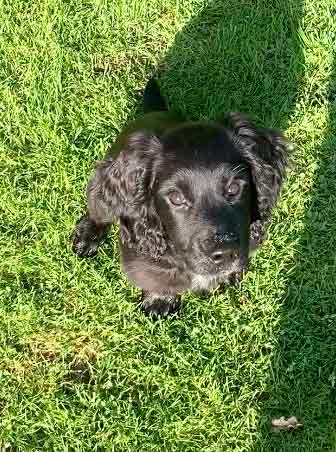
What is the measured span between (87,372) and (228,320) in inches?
36.9

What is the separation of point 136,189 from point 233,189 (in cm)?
51

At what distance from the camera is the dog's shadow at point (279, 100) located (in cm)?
434

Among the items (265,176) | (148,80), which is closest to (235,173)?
(265,176)

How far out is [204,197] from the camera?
11.2ft

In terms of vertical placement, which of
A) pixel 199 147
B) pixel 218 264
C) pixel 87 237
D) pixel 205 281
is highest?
pixel 199 147

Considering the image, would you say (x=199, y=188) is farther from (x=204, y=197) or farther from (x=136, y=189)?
(x=136, y=189)

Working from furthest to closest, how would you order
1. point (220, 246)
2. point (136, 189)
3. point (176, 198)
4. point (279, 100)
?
point (279, 100) → point (136, 189) → point (176, 198) → point (220, 246)

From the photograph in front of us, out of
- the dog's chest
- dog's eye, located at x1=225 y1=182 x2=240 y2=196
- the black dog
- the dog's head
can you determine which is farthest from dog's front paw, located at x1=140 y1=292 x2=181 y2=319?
dog's eye, located at x1=225 y1=182 x2=240 y2=196

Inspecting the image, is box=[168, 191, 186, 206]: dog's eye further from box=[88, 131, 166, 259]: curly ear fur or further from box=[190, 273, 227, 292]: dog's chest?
box=[190, 273, 227, 292]: dog's chest

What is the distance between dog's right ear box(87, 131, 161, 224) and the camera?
3.58 meters

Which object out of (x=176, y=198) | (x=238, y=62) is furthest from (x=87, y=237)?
(x=238, y=62)

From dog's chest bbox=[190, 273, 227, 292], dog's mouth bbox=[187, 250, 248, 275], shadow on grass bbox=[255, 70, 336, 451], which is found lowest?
shadow on grass bbox=[255, 70, 336, 451]

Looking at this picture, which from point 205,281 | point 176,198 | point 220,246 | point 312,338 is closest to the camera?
point 220,246

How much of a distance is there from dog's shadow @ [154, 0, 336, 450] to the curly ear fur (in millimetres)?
1220
